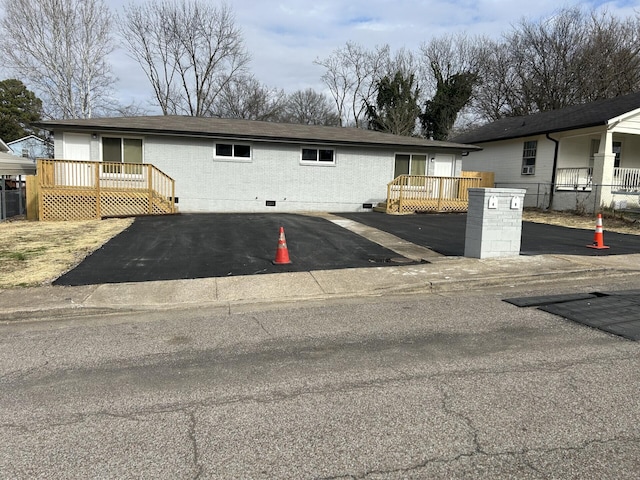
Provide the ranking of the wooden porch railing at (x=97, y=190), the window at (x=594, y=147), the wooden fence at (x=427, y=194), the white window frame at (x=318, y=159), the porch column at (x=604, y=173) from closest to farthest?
the wooden porch railing at (x=97, y=190), the porch column at (x=604, y=173), the wooden fence at (x=427, y=194), the white window frame at (x=318, y=159), the window at (x=594, y=147)

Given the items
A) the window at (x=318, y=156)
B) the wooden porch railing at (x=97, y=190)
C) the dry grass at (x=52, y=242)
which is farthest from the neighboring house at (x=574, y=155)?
the wooden porch railing at (x=97, y=190)

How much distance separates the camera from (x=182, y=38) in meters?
36.3

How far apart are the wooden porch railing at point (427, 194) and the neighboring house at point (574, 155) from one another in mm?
4359

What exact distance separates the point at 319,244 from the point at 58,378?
7.22 metres

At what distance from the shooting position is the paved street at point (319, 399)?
8.57 ft

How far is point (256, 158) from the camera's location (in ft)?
62.4

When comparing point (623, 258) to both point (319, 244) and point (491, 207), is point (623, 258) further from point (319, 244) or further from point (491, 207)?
point (319, 244)

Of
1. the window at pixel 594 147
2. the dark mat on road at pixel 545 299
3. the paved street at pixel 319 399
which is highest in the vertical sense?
the window at pixel 594 147

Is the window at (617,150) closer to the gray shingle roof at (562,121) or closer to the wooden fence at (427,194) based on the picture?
the gray shingle roof at (562,121)

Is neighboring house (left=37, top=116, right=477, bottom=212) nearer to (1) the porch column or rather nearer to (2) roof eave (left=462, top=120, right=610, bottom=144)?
(2) roof eave (left=462, top=120, right=610, bottom=144)

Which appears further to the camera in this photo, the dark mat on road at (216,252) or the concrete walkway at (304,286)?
the dark mat on road at (216,252)

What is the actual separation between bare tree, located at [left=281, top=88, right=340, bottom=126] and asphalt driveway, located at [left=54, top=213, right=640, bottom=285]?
119 feet

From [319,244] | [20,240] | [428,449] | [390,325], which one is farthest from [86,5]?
[428,449]

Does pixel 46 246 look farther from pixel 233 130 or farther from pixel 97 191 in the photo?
pixel 233 130
